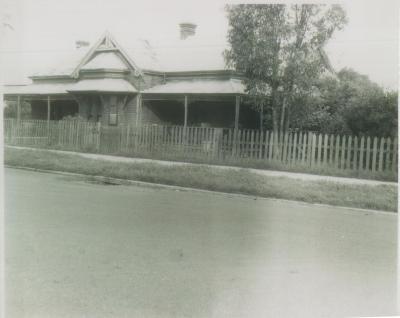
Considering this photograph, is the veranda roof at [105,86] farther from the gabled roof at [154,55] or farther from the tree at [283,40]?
the tree at [283,40]

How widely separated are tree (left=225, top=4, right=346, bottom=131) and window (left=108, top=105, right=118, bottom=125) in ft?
36.9

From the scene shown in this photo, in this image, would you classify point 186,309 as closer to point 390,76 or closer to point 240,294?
point 240,294

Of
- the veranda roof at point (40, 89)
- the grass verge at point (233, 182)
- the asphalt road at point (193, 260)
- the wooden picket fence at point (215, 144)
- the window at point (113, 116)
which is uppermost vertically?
the veranda roof at point (40, 89)

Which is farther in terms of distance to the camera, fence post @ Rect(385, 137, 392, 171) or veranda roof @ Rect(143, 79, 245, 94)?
veranda roof @ Rect(143, 79, 245, 94)

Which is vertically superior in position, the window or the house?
the house

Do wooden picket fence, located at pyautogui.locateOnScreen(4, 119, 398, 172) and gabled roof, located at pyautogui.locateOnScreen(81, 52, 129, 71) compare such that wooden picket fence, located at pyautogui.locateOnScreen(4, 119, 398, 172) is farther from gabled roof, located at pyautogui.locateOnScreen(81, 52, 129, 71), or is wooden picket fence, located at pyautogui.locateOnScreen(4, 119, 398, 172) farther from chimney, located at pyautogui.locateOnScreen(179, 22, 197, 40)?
chimney, located at pyautogui.locateOnScreen(179, 22, 197, 40)

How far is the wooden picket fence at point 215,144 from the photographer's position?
13.9 meters

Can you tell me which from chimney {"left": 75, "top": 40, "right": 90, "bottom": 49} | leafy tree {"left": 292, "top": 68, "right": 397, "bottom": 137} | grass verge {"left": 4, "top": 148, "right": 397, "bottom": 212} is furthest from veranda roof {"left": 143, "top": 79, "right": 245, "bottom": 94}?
chimney {"left": 75, "top": 40, "right": 90, "bottom": 49}

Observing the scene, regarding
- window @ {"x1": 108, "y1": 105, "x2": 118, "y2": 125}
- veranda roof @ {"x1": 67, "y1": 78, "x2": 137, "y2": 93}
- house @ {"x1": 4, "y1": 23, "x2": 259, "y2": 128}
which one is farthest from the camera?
window @ {"x1": 108, "y1": 105, "x2": 118, "y2": 125}

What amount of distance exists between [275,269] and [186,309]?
1466 mm

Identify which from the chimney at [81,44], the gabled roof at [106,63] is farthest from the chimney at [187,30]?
the chimney at [81,44]

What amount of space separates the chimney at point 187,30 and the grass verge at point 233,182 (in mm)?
12934

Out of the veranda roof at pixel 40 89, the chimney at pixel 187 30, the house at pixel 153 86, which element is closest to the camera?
the house at pixel 153 86

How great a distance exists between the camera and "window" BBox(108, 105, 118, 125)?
25.7 meters
